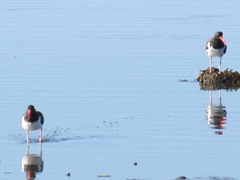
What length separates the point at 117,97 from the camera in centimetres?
2700

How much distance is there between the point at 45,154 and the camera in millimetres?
20016

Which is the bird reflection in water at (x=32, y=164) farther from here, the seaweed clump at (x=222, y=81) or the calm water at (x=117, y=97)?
the seaweed clump at (x=222, y=81)

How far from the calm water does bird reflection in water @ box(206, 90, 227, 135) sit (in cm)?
7

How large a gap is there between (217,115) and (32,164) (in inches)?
265

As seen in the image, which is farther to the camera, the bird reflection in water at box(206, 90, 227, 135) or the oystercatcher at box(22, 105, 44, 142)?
the bird reflection in water at box(206, 90, 227, 135)

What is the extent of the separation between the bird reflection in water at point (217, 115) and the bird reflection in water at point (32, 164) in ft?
14.7

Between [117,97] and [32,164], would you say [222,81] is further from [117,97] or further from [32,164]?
[32,164]

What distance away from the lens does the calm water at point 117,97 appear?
63.0 ft

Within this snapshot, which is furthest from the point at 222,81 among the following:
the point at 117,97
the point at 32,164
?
the point at 32,164

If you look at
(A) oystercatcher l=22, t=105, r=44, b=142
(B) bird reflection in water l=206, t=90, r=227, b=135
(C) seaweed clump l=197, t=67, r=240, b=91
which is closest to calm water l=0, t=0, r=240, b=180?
(B) bird reflection in water l=206, t=90, r=227, b=135

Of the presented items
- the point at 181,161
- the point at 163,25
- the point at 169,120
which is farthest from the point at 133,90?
the point at 163,25

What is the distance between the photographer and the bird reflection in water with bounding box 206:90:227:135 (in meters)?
23.2

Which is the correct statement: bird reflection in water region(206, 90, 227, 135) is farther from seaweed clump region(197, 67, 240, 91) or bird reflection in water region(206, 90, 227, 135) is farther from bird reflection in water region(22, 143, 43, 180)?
bird reflection in water region(22, 143, 43, 180)

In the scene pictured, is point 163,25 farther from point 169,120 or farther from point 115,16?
point 169,120
